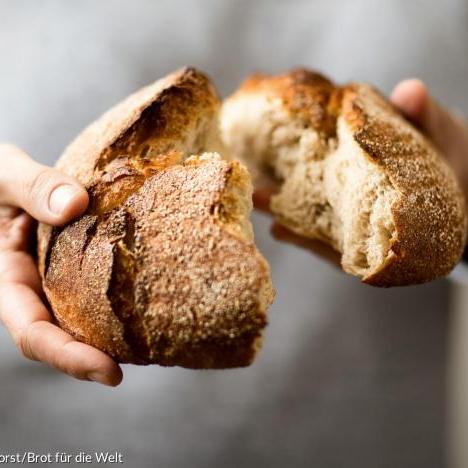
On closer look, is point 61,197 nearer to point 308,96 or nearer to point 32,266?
point 32,266

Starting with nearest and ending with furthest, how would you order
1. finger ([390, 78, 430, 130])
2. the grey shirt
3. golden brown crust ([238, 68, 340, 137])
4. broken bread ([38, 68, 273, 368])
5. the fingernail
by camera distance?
broken bread ([38, 68, 273, 368]) → the fingernail → golden brown crust ([238, 68, 340, 137]) → finger ([390, 78, 430, 130]) → the grey shirt

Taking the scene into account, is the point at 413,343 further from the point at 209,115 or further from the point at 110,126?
the point at 110,126

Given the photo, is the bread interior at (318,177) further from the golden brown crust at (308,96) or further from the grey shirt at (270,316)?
the grey shirt at (270,316)

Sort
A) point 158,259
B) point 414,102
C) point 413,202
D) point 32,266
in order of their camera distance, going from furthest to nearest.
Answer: point 414,102 → point 32,266 → point 413,202 → point 158,259

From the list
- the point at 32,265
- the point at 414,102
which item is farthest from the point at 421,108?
the point at 32,265

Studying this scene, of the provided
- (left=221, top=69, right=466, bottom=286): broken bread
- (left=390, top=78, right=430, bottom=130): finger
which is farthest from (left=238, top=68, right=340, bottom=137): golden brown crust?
(left=390, top=78, right=430, bottom=130): finger

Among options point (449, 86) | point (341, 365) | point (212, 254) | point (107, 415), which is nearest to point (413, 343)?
point (341, 365)

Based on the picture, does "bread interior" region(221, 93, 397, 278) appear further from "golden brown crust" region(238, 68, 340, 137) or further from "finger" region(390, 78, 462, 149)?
"finger" region(390, 78, 462, 149)
